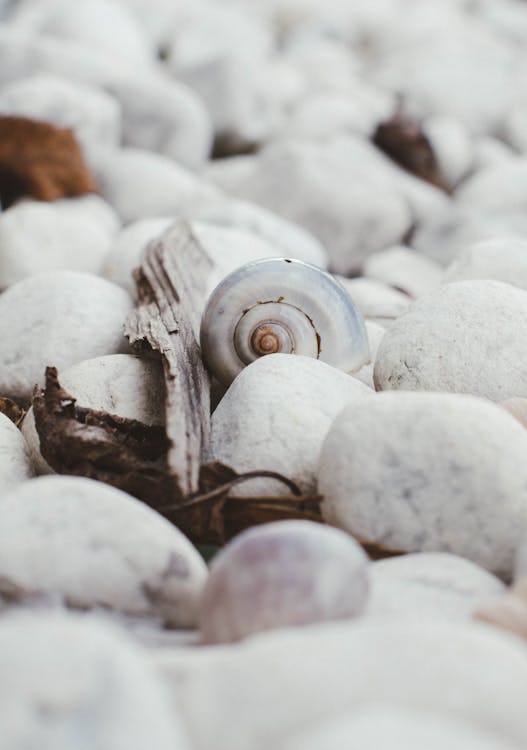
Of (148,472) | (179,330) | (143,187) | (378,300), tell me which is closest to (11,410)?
(179,330)

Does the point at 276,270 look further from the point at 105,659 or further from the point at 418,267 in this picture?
the point at 418,267

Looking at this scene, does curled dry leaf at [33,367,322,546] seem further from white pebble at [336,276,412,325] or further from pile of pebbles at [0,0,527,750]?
white pebble at [336,276,412,325]

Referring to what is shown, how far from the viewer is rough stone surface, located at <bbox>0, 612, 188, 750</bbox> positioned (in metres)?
0.70

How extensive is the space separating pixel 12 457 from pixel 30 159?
5.44 ft

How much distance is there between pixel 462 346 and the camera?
1665 mm

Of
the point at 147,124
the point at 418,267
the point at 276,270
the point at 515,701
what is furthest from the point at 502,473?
the point at 147,124

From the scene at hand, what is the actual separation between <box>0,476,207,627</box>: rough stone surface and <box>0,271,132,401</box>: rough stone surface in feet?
2.46

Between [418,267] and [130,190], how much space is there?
107cm

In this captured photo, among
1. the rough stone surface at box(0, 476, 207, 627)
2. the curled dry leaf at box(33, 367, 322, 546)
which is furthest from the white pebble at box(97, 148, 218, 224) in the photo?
the rough stone surface at box(0, 476, 207, 627)

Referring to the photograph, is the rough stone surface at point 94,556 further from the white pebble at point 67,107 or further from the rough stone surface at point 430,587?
the white pebble at point 67,107

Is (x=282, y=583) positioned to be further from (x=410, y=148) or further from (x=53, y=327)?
(x=410, y=148)

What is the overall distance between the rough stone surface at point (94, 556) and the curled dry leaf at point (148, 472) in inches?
6.9

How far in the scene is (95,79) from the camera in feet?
12.2

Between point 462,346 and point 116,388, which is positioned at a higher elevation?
point 462,346
